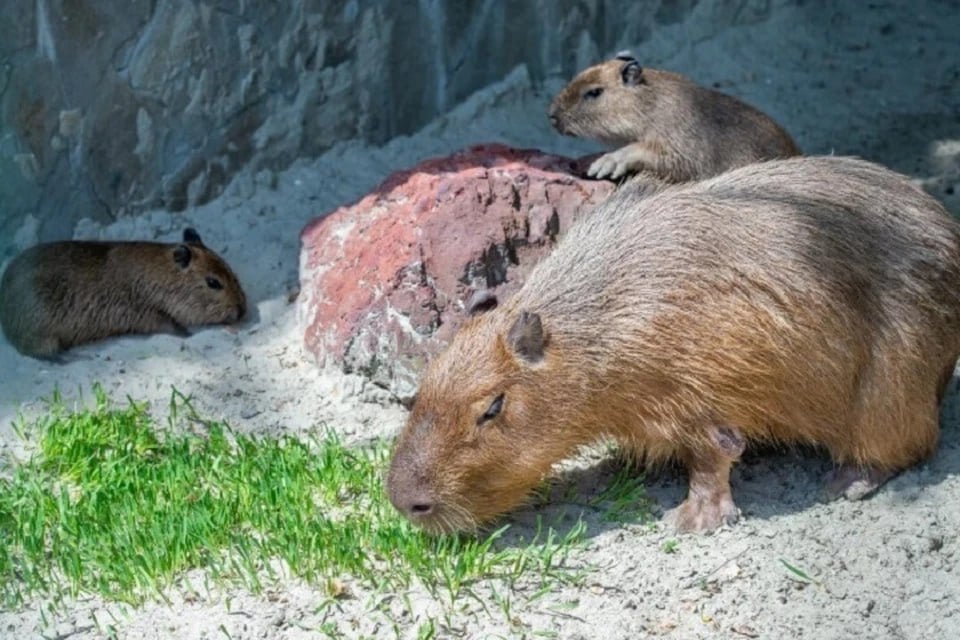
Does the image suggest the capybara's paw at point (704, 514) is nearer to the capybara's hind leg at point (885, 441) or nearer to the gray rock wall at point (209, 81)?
the capybara's hind leg at point (885, 441)

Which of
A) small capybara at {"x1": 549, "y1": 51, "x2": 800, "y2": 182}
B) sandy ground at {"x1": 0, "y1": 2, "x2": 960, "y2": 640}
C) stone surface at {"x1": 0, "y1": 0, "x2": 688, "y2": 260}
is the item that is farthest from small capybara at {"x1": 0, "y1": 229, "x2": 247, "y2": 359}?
small capybara at {"x1": 549, "y1": 51, "x2": 800, "y2": 182}

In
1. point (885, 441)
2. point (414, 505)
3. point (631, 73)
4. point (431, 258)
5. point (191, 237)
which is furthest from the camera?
point (631, 73)

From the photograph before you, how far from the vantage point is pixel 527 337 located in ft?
16.5

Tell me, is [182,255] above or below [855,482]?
above

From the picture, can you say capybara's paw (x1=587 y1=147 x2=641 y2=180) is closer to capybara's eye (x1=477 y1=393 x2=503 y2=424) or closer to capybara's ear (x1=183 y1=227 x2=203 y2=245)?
capybara's ear (x1=183 y1=227 x2=203 y2=245)

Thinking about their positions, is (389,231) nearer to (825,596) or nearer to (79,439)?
(79,439)

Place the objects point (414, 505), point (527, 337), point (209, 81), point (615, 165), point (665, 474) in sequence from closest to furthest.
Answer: point (414, 505)
point (527, 337)
point (665, 474)
point (615, 165)
point (209, 81)

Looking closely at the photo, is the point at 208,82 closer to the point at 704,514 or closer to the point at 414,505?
the point at 414,505

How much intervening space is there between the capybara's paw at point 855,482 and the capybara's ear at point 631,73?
114 inches

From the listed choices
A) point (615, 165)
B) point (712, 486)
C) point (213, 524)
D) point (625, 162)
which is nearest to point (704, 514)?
point (712, 486)

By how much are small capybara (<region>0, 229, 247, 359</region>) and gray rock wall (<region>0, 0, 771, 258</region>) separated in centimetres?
26

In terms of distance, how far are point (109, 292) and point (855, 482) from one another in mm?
3696

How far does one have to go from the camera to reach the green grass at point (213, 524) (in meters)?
5.00

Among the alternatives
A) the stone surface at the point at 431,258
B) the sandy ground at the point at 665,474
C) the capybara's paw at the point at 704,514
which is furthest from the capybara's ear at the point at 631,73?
the capybara's paw at the point at 704,514
